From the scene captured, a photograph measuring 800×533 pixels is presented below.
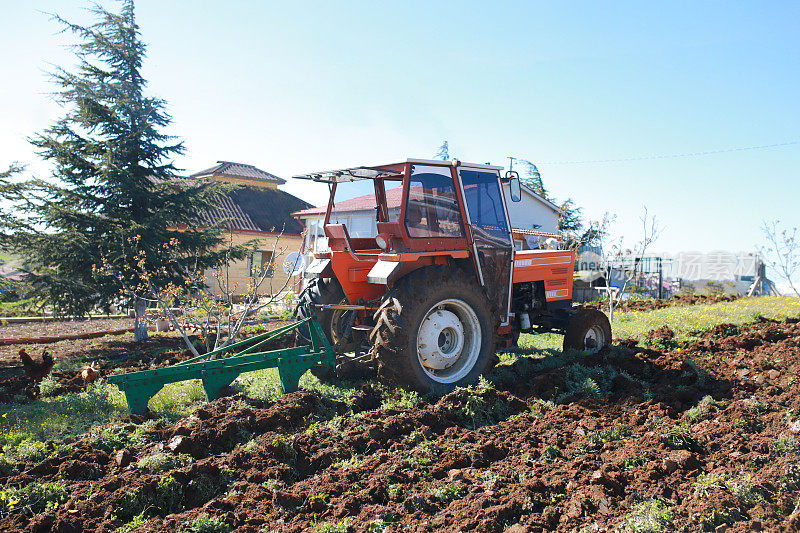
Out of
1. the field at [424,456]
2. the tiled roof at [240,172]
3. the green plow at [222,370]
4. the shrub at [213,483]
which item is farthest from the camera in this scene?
the tiled roof at [240,172]

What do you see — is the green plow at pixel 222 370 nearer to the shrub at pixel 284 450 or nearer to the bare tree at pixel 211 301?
the shrub at pixel 284 450

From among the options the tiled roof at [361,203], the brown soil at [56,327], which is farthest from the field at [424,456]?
the brown soil at [56,327]

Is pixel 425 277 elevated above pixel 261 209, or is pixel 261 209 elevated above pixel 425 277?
pixel 261 209

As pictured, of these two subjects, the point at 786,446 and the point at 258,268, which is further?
the point at 258,268

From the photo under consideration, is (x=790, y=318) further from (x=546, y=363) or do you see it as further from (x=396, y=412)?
(x=396, y=412)

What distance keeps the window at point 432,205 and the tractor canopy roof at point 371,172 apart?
105 millimetres

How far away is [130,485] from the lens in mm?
3680

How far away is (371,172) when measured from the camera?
255 inches

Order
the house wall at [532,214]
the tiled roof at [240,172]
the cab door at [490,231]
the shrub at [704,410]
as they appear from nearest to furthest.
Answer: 1. the shrub at [704,410]
2. the cab door at [490,231]
3. the house wall at [532,214]
4. the tiled roof at [240,172]

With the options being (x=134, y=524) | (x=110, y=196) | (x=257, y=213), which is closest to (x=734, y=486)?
(x=134, y=524)

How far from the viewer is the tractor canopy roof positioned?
19.3ft

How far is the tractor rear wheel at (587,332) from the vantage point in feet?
24.8

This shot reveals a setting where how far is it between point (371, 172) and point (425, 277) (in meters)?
1.56

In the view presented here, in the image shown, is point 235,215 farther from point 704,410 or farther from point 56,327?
point 704,410
